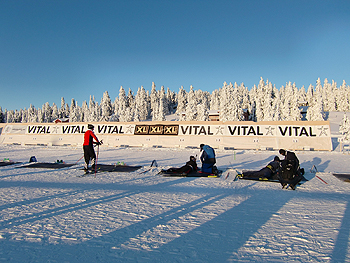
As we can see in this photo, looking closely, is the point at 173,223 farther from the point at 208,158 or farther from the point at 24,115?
the point at 24,115

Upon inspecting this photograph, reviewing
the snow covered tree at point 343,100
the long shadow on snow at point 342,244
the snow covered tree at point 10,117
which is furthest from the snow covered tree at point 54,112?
the snow covered tree at point 343,100

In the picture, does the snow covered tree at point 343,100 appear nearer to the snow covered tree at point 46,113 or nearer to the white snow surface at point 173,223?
the white snow surface at point 173,223

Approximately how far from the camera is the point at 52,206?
5164 millimetres

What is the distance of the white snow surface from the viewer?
316 centimetres

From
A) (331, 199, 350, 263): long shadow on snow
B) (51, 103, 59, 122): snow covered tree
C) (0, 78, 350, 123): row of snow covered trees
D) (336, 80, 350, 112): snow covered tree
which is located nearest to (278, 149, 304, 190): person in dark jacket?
(331, 199, 350, 263): long shadow on snow

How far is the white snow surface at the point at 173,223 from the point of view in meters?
3.16

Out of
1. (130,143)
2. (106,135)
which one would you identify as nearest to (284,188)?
(130,143)

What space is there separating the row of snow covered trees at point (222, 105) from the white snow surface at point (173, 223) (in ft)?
173

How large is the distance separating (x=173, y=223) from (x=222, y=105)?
235 feet

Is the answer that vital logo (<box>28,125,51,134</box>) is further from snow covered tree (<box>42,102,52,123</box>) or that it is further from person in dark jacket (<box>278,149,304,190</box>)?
snow covered tree (<box>42,102,52,123</box>)

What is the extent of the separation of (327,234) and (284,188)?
3.49 metres

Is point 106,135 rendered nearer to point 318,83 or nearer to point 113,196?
point 113,196

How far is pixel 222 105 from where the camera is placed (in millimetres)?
73000

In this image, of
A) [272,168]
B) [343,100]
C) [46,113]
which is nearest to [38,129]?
[272,168]
